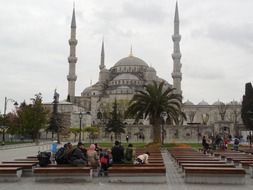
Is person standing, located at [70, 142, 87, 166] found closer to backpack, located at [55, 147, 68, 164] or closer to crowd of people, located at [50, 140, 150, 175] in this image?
crowd of people, located at [50, 140, 150, 175]

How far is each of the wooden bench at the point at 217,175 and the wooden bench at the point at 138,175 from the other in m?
0.74

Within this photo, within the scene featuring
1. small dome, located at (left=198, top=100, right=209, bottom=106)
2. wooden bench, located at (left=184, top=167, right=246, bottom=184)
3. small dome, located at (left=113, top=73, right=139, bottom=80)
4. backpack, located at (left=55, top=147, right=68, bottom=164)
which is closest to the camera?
wooden bench, located at (left=184, top=167, right=246, bottom=184)

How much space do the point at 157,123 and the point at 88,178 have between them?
21.6 metres

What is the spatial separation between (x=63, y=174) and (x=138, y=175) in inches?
77.4

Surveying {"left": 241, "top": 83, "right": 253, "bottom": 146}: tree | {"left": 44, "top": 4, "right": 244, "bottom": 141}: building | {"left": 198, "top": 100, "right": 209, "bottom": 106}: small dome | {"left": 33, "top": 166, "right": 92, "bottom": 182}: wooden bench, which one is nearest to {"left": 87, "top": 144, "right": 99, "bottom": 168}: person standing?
{"left": 33, "top": 166, "right": 92, "bottom": 182}: wooden bench

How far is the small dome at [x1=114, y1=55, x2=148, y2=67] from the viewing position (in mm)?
101812

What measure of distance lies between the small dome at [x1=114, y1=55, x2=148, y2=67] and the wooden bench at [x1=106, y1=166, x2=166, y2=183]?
91.3 m

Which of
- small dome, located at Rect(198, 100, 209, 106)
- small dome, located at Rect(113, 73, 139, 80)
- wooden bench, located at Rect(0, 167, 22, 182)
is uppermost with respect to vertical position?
small dome, located at Rect(113, 73, 139, 80)

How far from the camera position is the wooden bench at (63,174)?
34.9 ft

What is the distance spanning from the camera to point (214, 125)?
6706 centimetres

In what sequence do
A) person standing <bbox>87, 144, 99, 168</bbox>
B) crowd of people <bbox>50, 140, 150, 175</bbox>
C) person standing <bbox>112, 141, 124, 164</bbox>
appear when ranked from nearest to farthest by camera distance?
crowd of people <bbox>50, 140, 150, 175</bbox> < person standing <bbox>87, 144, 99, 168</bbox> < person standing <bbox>112, 141, 124, 164</bbox>

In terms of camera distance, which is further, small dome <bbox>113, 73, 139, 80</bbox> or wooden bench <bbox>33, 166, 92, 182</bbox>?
small dome <bbox>113, 73, 139, 80</bbox>

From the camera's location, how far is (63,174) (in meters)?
10.7

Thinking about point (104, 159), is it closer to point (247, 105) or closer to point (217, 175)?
point (217, 175)
